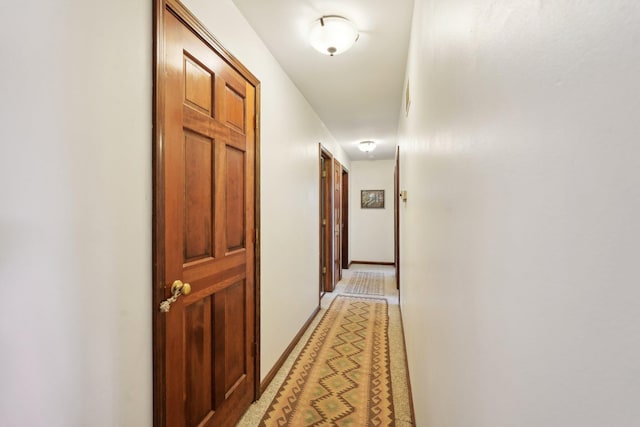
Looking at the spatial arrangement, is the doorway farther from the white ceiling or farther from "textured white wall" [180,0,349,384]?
"textured white wall" [180,0,349,384]

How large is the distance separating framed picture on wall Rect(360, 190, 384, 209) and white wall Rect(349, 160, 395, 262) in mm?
72

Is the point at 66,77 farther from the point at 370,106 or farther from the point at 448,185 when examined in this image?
the point at 370,106

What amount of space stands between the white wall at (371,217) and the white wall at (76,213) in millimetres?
5876

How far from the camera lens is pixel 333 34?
5.98 ft

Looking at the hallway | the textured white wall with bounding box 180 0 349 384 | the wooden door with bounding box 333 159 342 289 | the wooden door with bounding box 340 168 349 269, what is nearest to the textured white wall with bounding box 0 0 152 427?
the textured white wall with bounding box 180 0 349 384

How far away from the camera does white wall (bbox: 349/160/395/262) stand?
6668 mm

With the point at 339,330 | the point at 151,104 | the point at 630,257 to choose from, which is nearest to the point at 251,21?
the point at 151,104

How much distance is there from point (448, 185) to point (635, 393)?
0.69 meters

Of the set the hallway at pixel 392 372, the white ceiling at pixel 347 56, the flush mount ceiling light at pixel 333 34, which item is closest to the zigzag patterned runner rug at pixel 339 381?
the hallway at pixel 392 372

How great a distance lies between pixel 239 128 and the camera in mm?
1725

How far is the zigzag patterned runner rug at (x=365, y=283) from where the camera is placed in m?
4.55

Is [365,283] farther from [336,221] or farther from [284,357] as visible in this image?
[284,357]

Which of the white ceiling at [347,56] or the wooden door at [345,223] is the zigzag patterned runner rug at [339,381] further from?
the wooden door at [345,223]

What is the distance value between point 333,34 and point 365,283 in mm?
4067
